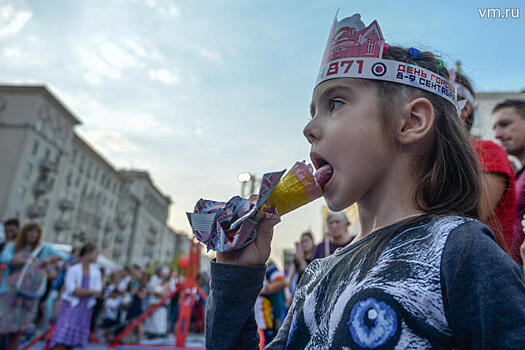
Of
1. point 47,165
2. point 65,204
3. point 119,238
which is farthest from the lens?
point 119,238

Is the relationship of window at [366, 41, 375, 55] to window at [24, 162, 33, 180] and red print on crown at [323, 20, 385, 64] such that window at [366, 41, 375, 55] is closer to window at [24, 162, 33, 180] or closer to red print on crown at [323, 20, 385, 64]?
red print on crown at [323, 20, 385, 64]

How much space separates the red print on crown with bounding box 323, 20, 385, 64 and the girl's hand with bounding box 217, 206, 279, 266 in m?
0.46

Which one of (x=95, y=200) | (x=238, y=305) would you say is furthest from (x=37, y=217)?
(x=238, y=305)

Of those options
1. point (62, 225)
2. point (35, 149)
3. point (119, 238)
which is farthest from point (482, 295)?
point (119, 238)

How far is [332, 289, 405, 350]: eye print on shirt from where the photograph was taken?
2.11 ft

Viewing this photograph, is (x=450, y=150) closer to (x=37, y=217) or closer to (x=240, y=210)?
(x=240, y=210)

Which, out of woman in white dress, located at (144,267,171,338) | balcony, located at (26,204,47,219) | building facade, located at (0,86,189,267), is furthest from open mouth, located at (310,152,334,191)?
balcony, located at (26,204,47,219)

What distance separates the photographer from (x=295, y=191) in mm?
1000

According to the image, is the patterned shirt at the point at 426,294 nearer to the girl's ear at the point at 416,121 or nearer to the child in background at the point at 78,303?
the girl's ear at the point at 416,121

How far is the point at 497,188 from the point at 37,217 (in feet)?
143

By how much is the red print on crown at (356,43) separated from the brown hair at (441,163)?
37 mm

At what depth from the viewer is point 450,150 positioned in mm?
908

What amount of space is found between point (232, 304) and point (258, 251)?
0.15 m

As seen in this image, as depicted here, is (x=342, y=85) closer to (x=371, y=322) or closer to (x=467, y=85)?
(x=371, y=322)
